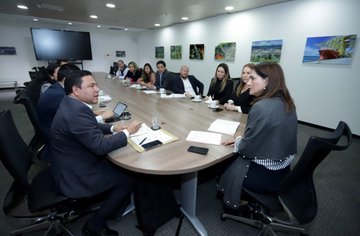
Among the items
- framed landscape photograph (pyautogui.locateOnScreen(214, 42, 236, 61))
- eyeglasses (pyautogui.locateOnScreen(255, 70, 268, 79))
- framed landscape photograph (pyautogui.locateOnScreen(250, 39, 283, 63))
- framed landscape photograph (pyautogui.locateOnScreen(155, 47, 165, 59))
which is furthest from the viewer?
framed landscape photograph (pyautogui.locateOnScreen(155, 47, 165, 59))

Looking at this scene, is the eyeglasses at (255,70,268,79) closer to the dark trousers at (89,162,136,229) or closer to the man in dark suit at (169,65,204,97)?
the dark trousers at (89,162,136,229)

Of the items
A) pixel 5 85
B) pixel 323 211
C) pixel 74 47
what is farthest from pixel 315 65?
pixel 5 85

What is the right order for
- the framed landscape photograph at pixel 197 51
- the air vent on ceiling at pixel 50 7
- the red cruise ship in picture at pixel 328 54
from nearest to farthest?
the red cruise ship in picture at pixel 328 54
the air vent on ceiling at pixel 50 7
the framed landscape photograph at pixel 197 51

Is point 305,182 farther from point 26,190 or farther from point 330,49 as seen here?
point 330,49

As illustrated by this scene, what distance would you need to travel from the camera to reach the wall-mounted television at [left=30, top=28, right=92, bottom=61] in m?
7.34

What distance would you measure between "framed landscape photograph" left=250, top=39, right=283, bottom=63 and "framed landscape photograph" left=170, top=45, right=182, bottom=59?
3252 mm

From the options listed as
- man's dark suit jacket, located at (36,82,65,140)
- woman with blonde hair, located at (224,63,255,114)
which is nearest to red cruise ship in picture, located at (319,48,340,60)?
woman with blonde hair, located at (224,63,255,114)

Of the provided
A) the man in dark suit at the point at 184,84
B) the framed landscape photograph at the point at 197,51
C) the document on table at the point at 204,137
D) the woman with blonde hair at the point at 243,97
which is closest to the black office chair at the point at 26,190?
the document on table at the point at 204,137

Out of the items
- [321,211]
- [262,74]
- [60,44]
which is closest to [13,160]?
[262,74]

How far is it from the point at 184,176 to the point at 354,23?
3.98 metres

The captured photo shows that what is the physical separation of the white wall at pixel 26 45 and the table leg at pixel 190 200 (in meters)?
9.11

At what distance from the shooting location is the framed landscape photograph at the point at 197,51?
627 centimetres

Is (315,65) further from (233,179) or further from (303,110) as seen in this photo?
(233,179)

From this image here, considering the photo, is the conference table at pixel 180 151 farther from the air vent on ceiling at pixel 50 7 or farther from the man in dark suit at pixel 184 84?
the air vent on ceiling at pixel 50 7
